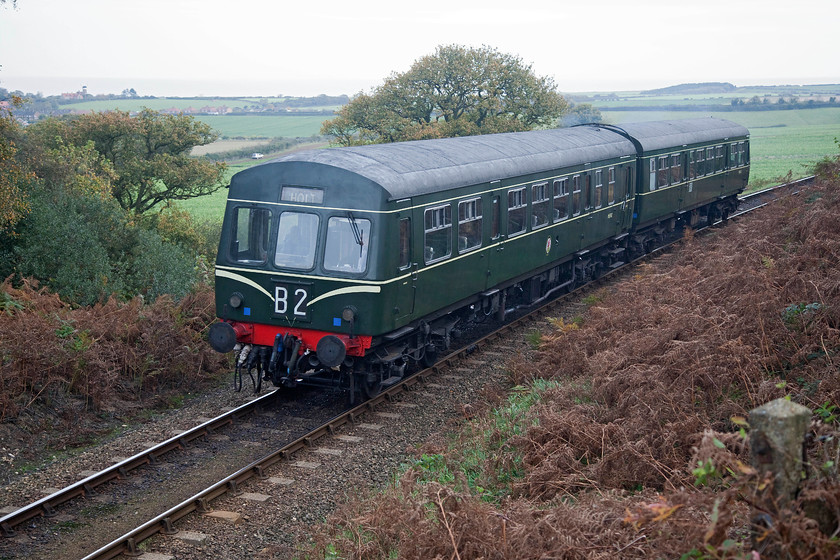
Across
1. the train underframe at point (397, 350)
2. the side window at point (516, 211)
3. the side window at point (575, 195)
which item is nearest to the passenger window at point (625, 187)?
the train underframe at point (397, 350)

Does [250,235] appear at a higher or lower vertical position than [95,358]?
higher

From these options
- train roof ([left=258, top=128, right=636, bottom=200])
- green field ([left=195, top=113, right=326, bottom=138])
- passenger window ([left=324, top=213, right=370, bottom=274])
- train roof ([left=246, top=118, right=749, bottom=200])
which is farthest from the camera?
green field ([left=195, top=113, right=326, bottom=138])

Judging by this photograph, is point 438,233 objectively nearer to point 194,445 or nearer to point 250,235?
point 250,235

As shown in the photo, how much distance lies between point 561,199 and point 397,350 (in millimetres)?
6480

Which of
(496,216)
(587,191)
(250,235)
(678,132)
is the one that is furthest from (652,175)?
(250,235)

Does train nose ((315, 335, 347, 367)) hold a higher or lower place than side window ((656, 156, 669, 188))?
lower

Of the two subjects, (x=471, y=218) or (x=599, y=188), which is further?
(x=599, y=188)

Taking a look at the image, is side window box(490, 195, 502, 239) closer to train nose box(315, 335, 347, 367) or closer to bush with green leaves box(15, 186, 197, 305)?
train nose box(315, 335, 347, 367)

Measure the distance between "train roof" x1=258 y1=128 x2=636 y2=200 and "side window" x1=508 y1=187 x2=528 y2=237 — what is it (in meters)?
0.37

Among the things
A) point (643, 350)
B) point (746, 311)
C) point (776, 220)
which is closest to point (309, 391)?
point (643, 350)

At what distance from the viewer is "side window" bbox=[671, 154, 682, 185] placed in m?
23.4

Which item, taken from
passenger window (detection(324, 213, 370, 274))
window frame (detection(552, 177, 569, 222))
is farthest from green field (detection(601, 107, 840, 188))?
passenger window (detection(324, 213, 370, 274))

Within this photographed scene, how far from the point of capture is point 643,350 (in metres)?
10.0

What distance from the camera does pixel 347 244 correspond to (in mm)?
11016
